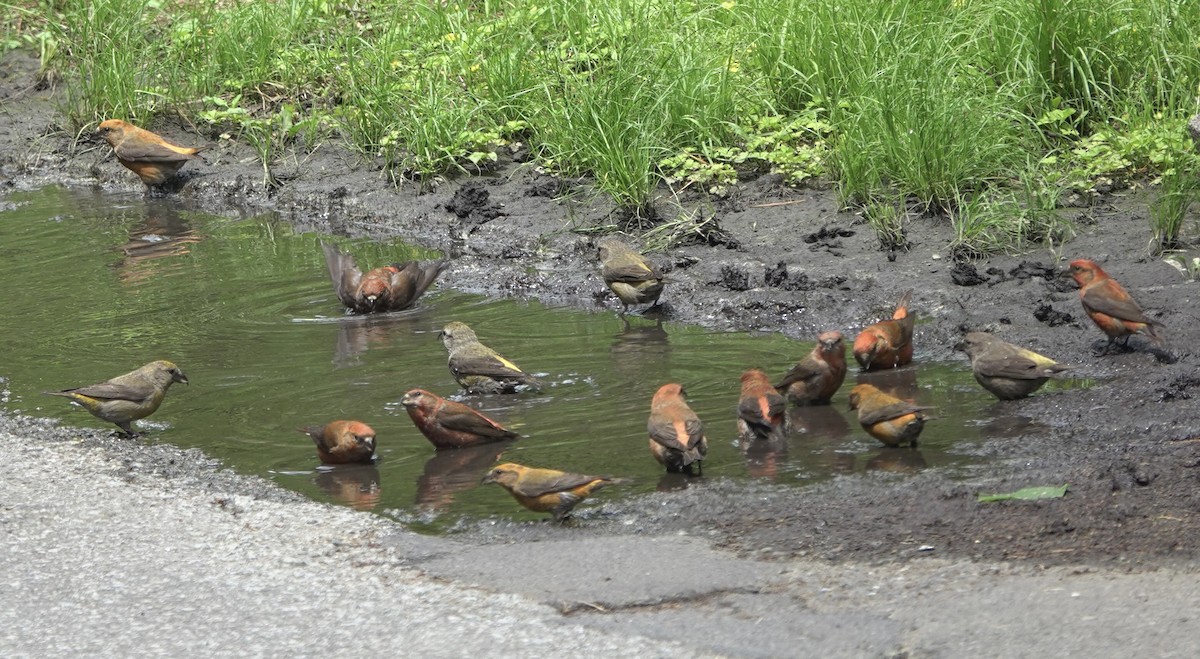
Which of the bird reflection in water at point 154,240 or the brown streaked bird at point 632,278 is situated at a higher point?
the brown streaked bird at point 632,278

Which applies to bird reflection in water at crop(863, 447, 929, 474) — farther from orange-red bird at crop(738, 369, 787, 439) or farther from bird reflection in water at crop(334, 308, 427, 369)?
bird reflection in water at crop(334, 308, 427, 369)

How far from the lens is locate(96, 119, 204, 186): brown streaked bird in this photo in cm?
1438

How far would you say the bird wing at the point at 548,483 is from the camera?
596cm

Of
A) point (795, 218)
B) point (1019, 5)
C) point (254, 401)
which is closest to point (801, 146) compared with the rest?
point (795, 218)

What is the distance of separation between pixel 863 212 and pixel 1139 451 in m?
4.46

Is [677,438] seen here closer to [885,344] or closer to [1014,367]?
[1014,367]

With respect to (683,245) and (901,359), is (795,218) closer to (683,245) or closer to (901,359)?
(683,245)

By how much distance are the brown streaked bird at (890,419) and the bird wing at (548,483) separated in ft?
4.98

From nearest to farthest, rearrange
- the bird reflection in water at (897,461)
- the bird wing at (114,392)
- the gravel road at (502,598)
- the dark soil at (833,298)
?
the gravel road at (502,598) < the dark soil at (833,298) < the bird reflection in water at (897,461) < the bird wing at (114,392)

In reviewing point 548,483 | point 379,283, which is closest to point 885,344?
point 548,483

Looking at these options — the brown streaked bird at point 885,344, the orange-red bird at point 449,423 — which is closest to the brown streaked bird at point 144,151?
the orange-red bird at point 449,423

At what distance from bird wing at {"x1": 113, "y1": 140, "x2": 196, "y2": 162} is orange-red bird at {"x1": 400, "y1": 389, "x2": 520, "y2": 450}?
8.01 m

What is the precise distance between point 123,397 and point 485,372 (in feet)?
6.15

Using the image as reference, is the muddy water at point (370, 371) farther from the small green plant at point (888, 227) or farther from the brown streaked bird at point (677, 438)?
the small green plant at point (888, 227)
